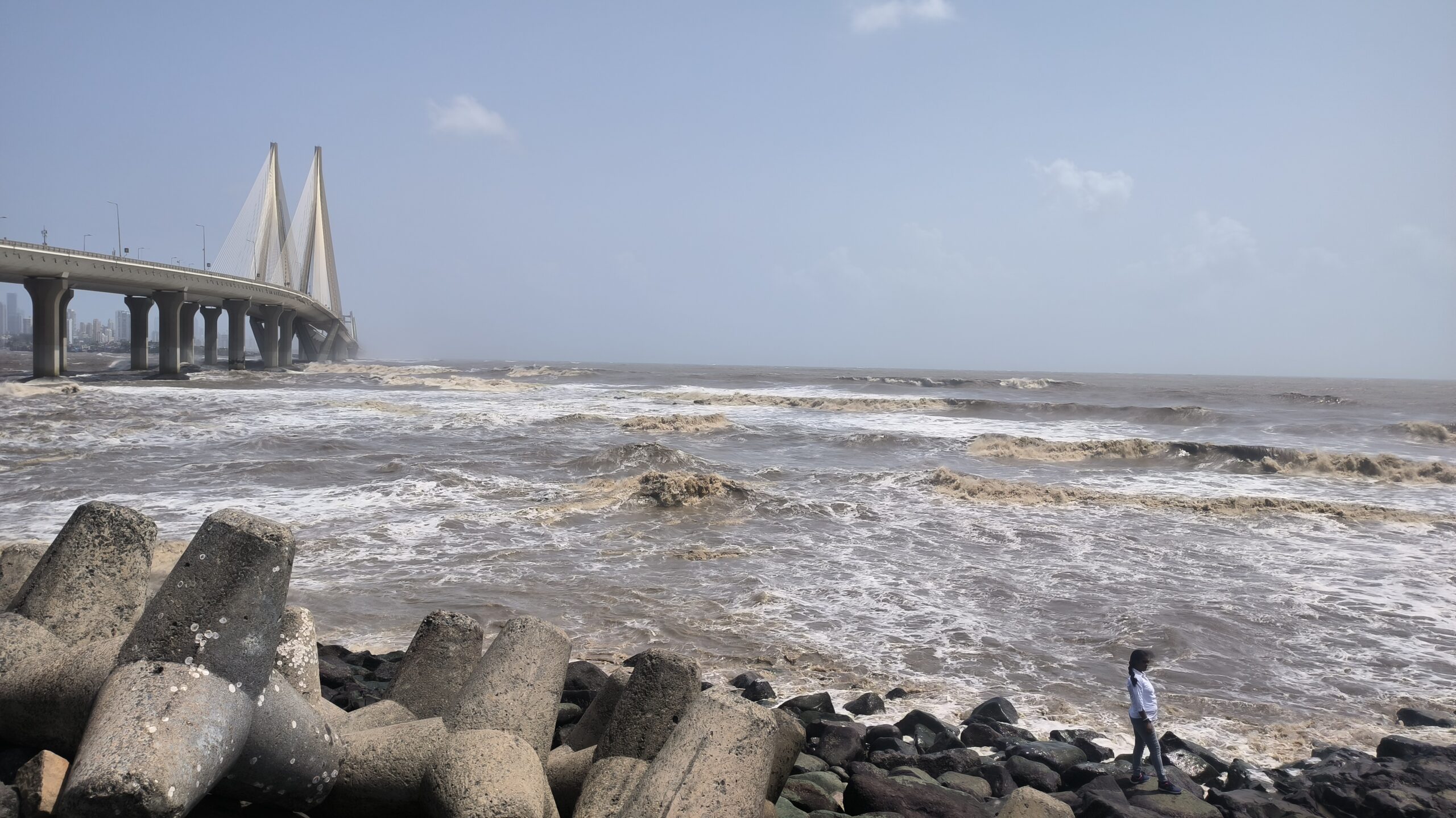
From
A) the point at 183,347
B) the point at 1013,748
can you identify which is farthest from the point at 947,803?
the point at 183,347

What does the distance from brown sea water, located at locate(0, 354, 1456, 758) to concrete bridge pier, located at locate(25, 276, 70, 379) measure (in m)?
18.3

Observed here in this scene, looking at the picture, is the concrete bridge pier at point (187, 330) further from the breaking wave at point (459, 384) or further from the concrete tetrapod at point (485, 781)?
the concrete tetrapod at point (485, 781)

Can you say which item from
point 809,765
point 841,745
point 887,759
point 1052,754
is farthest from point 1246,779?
point 809,765

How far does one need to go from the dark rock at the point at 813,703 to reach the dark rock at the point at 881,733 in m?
0.39

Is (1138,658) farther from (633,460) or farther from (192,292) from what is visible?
(192,292)

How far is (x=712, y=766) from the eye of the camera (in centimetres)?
308

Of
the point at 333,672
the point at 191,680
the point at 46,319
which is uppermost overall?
the point at 46,319

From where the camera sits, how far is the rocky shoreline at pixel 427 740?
2879 mm

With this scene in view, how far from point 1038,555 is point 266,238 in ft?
212

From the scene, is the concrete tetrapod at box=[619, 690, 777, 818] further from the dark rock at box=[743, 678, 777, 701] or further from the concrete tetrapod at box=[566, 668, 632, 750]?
the dark rock at box=[743, 678, 777, 701]

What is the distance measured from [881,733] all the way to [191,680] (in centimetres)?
386

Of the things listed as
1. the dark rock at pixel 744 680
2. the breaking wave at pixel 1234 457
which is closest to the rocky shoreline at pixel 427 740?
the dark rock at pixel 744 680

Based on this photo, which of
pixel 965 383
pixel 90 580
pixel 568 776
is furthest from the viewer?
pixel 965 383

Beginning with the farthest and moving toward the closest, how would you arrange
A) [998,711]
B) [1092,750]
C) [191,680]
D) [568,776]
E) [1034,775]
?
Result: [998,711] → [1092,750] → [1034,775] → [568,776] → [191,680]
